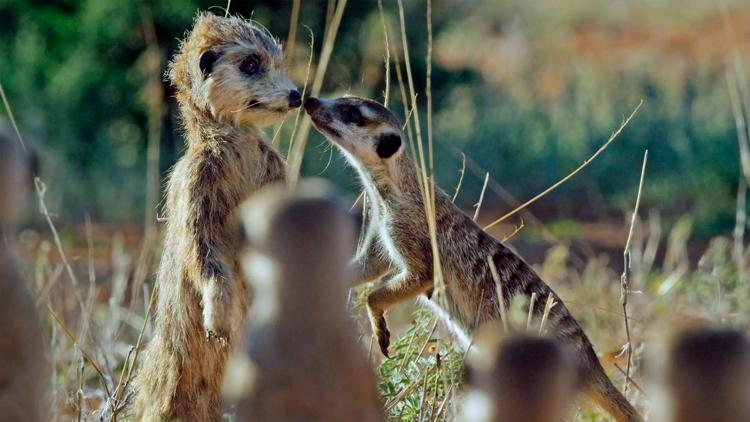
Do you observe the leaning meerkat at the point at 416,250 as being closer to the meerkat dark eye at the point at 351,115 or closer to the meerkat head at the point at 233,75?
the meerkat dark eye at the point at 351,115

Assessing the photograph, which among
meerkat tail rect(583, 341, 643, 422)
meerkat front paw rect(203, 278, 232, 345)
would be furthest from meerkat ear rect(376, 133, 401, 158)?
meerkat front paw rect(203, 278, 232, 345)

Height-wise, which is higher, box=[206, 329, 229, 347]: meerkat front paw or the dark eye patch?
the dark eye patch

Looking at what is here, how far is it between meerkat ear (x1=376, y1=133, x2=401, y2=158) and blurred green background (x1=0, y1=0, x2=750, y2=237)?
548cm

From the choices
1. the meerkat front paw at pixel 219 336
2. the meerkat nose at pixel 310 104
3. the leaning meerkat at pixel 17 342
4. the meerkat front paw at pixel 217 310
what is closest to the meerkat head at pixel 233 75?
the meerkat nose at pixel 310 104

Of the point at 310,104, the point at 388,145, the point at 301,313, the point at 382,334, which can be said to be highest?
the point at 301,313

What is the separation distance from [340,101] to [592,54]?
18455 mm

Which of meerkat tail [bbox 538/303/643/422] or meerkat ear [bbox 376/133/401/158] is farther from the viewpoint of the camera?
meerkat ear [bbox 376/133/401/158]

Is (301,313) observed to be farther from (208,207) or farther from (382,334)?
(382,334)

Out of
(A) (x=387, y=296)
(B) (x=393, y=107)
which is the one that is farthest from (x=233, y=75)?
(B) (x=393, y=107)

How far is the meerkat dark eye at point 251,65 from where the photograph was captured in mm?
4254

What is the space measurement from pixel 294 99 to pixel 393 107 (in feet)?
26.2

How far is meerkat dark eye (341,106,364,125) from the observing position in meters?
4.84

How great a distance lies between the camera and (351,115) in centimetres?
488

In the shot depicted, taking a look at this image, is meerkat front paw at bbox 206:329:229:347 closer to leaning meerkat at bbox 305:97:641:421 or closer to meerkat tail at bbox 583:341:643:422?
leaning meerkat at bbox 305:97:641:421
